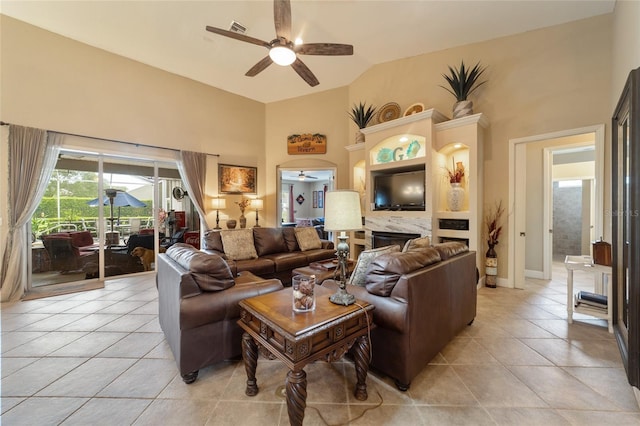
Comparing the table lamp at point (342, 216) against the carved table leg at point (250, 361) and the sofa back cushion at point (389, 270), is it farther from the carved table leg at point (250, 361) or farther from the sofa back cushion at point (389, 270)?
the carved table leg at point (250, 361)

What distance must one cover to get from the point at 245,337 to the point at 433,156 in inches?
153

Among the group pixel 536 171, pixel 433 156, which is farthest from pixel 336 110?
pixel 536 171

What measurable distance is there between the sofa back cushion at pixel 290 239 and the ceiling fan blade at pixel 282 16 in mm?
3070

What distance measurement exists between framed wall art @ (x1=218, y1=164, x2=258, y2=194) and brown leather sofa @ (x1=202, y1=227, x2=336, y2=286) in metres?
1.71

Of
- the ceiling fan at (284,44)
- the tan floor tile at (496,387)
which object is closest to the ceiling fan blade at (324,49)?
the ceiling fan at (284,44)

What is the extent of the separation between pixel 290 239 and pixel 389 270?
3.11 meters

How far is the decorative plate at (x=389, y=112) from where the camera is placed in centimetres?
505

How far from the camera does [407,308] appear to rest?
5.39 feet

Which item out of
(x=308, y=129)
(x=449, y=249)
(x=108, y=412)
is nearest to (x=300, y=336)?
(x=108, y=412)

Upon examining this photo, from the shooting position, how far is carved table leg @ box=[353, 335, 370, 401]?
1612mm

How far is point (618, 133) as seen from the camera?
2.63 meters

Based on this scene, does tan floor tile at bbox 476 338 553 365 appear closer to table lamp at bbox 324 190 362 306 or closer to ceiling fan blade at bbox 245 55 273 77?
table lamp at bbox 324 190 362 306

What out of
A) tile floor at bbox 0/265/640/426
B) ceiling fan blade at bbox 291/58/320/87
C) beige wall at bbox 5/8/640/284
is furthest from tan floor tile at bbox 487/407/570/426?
ceiling fan blade at bbox 291/58/320/87

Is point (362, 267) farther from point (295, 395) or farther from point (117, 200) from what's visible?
point (117, 200)
